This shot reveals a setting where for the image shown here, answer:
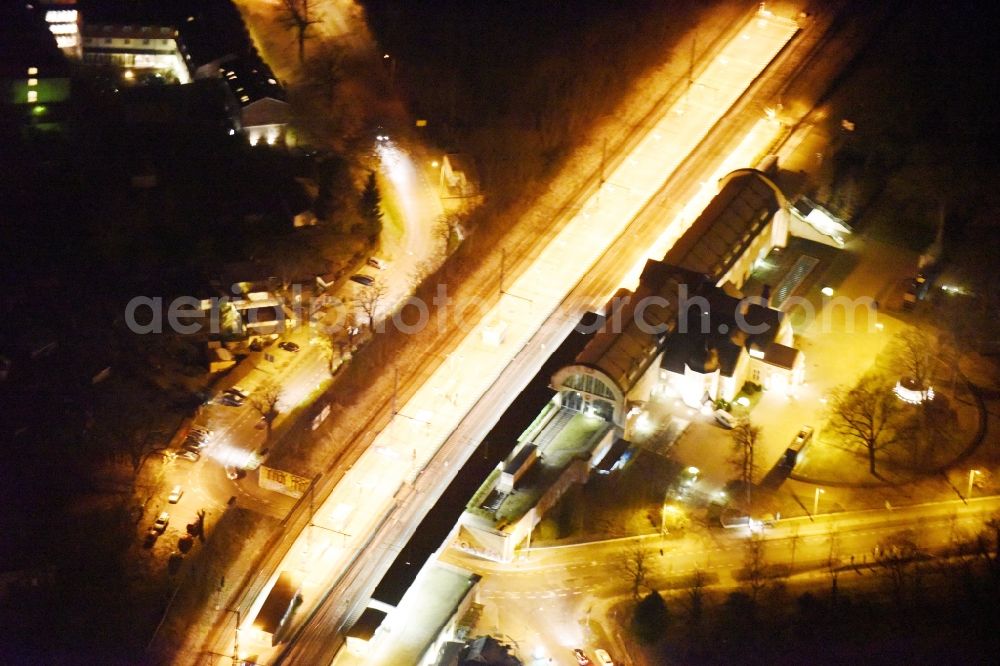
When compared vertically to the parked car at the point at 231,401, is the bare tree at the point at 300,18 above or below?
above

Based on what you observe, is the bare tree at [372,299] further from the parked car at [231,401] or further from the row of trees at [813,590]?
the row of trees at [813,590]

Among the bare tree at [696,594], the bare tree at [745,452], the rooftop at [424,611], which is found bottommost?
the rooftop at [424,611]

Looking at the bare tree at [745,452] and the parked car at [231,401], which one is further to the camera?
the parked car at [231,401]

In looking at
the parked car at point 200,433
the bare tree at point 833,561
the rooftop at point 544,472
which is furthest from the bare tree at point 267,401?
the bare tree at point 833,561

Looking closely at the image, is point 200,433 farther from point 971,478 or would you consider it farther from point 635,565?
point 971,478

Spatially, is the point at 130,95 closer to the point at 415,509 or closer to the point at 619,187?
the point at 619,187

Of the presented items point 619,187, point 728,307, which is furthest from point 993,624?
point 619,187
